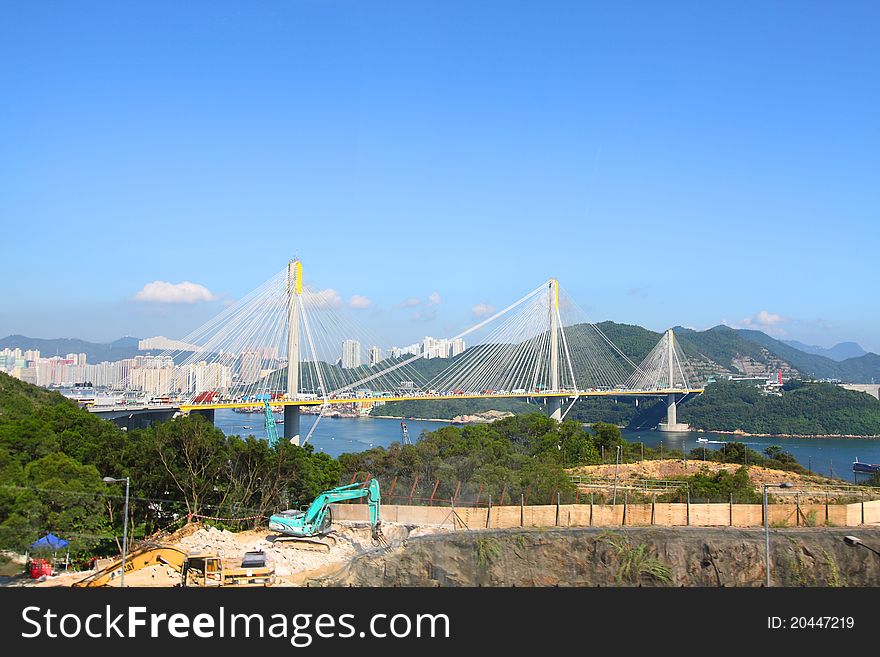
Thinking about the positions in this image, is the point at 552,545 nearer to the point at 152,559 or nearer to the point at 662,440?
the point at 152,559

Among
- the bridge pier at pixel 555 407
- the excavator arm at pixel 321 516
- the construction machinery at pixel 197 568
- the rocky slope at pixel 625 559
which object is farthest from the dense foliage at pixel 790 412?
the construction machinery at pixel 197 568

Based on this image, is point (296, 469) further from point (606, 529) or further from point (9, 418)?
point (9, 418)

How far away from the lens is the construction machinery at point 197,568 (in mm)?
9250

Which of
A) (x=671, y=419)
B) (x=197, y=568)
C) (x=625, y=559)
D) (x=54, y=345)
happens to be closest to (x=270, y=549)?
(x=197, y=568)

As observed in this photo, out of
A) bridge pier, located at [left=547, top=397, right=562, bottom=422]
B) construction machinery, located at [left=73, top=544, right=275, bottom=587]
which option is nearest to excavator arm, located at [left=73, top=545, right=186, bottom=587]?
construction machinery, located at [left=73, top=544, right=275, bottom=587]

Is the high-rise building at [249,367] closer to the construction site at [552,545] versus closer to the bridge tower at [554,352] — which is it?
the bridge tower at [554,352]

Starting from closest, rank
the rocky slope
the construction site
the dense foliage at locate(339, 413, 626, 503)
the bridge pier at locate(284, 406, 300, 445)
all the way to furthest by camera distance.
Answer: the construction site
the rocky slope
the dense foliage at locate(339, 413, 626, 503)
the bridge pier at locate(284, 406, 300, 445)

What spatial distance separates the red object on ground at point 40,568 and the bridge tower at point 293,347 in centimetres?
1528

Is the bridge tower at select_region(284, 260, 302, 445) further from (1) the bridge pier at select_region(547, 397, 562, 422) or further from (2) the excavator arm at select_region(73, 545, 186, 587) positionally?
(2) the excavator arm at select_region(73, 545, 186, 587)

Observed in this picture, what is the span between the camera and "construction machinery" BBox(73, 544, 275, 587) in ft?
30.3

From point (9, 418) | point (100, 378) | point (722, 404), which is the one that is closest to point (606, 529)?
point (9, 418)

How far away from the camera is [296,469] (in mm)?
14492

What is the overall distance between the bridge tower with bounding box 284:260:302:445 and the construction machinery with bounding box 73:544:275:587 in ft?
49.1
